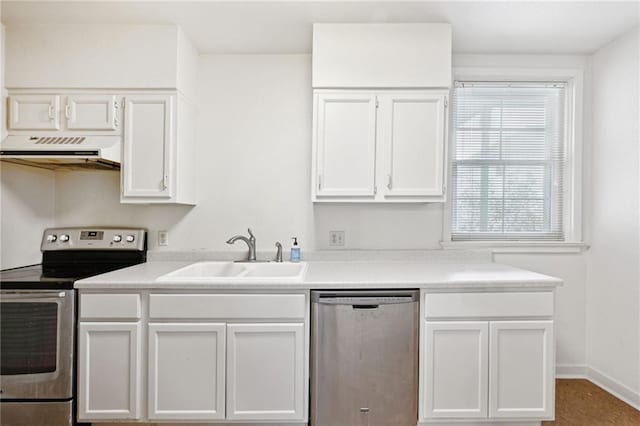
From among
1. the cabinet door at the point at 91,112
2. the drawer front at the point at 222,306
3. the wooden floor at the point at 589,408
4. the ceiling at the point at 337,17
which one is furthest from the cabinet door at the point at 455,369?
the cabinet door at the point at 91,112

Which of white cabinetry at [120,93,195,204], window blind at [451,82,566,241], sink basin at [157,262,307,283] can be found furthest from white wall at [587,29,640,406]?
white cabinetry at [120,93,195,204]

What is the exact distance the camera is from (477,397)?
203cm

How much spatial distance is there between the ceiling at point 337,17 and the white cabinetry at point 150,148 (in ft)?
1.59

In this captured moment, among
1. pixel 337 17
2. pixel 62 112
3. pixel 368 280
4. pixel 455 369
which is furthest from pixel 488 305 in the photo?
pixel 62 112

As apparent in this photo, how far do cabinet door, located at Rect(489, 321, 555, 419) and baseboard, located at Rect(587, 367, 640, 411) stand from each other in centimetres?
85

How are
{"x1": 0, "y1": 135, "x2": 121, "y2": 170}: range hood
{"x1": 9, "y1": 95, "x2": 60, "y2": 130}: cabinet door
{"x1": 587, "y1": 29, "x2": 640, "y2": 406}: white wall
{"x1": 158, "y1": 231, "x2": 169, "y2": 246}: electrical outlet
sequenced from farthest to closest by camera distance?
{"x1": 158, "y1": 231, "x2": 169, "y2": 246}: electrical outlet, {"x1": 587, "y1": 29, "x2": 640, "y2": 406}: white wall, {"x1": 9, "y1": 95, "x2": 60, "y2": 130}: cabinet door, {"x1": 0, "y1": 135, "x2": 121, "y2": 170}: range hood

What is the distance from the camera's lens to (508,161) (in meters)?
2.89

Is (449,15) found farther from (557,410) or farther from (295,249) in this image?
(557,410)

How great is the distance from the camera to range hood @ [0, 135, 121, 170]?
7.17ft

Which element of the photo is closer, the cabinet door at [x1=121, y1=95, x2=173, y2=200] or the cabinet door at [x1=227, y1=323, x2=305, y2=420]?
the cabinet door at [x1=227, y1=323, x2=305, y2=420]

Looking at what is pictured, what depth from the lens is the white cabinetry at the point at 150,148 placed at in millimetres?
2404

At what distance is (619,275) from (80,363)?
10.8 ft

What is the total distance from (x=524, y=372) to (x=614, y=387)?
110 cm

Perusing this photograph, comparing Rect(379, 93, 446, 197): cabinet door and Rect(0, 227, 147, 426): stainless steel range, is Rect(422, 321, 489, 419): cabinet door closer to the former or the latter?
Rect(379, 93, 446, 197): cabinet door
